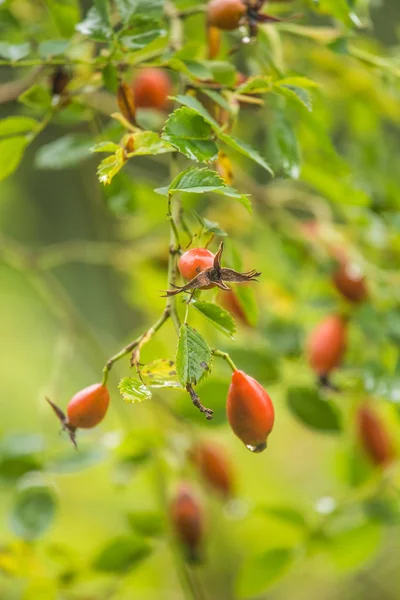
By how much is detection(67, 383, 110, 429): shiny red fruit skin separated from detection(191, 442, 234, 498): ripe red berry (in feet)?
1.56

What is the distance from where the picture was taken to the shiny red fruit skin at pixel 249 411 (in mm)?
417

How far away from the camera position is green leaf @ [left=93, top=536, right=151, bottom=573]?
0.76 metres

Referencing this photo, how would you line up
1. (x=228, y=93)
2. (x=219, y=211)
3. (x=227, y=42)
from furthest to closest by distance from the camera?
1. (x=219, y=211)
2. (x=227, y=42)
3. (x=228, y=93)

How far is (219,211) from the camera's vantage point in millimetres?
1061

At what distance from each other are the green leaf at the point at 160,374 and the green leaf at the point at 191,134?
11 cm

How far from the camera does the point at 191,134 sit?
0.43 m

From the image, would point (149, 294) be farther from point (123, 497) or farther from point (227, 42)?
point (123, 497)

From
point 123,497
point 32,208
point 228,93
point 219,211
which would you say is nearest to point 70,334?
point 219,211

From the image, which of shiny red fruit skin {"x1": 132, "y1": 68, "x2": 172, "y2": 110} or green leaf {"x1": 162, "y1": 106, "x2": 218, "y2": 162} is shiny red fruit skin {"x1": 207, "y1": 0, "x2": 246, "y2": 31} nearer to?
green leaf {"x1": 162, "y1": 106, "x2": 218, "y2": 162}

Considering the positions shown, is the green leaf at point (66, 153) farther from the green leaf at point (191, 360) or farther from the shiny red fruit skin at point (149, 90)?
the green leaf at point (191, 360)

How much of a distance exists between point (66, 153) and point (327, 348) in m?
0.30

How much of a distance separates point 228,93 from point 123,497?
4.50 feet

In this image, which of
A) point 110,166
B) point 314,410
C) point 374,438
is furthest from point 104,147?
point 374,438

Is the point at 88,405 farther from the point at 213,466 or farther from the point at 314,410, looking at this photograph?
the point at 213,466
